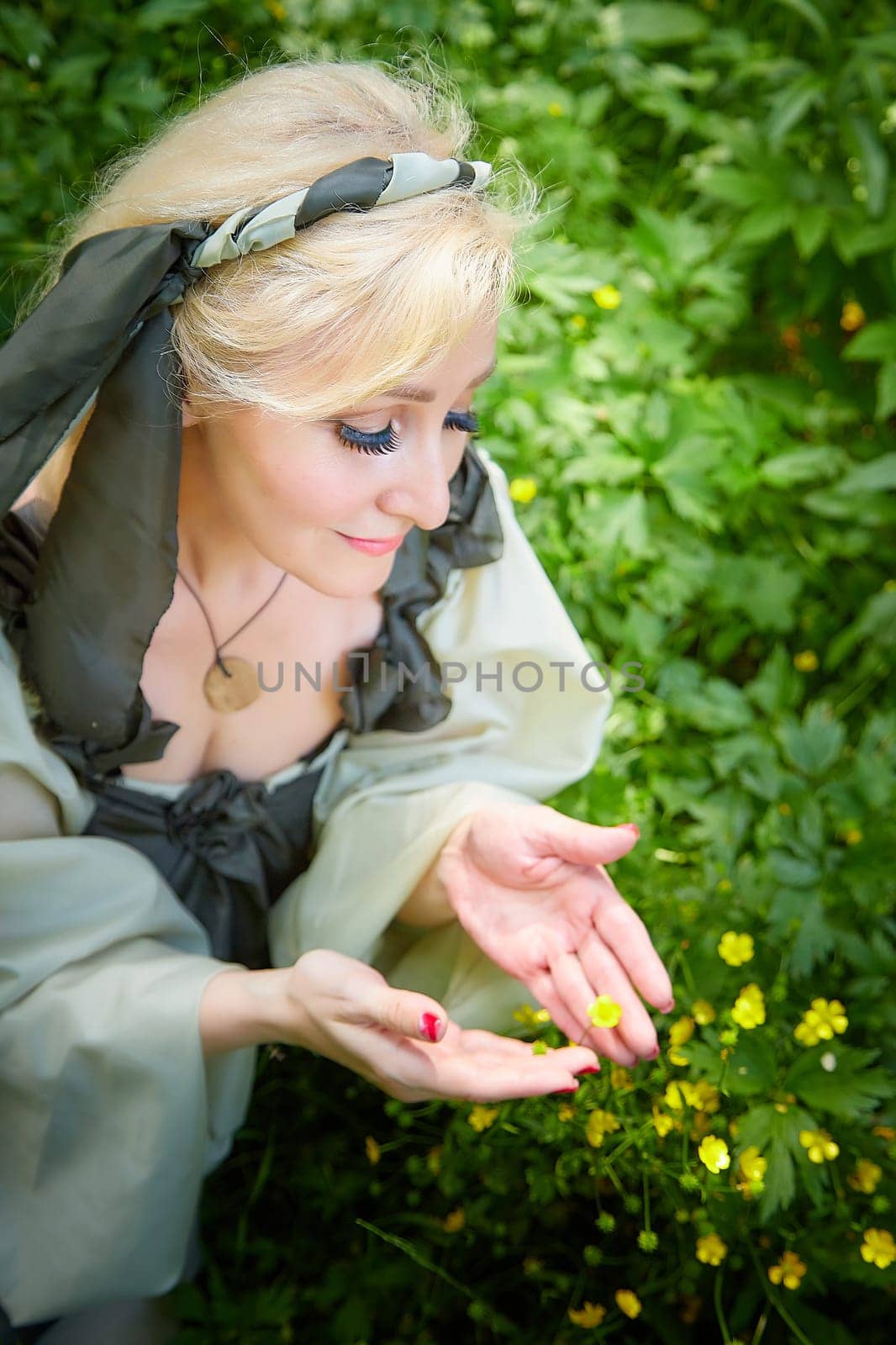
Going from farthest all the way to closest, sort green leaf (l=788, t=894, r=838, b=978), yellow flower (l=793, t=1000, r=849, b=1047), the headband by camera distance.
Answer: green leaf (l=788, t=894, r=838, b=978), yellow flower (l=793, t=1000, r=849, b=1047), the headband

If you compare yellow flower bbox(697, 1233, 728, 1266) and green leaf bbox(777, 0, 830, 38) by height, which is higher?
green leaf bbox(777, 0, 830, 38)

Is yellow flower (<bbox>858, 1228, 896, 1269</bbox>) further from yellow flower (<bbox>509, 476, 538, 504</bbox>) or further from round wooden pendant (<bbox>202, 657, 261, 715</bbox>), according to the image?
yellow flower (<bbox>509, 476, 538, 504</bbox>)

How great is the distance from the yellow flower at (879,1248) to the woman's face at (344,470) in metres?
1.01

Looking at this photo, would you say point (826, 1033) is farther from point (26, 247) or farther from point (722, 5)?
point (722, 5)

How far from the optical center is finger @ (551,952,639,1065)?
54.6 inches

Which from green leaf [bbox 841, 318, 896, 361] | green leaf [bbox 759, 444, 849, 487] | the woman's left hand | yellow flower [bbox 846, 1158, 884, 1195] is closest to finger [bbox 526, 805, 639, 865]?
the woman's left hand

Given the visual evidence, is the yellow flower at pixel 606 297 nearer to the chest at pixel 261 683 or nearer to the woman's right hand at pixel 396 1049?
the chest at pixel 261 683

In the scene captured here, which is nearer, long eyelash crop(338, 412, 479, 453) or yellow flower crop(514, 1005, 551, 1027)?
long eyelash crop(338, 412, 479, 453)

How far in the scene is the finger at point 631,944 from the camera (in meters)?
1.39

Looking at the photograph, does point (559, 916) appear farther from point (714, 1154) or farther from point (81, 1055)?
point (81, 1055)

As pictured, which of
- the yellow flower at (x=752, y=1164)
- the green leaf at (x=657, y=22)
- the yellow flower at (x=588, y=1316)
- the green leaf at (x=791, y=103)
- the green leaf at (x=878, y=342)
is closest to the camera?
the yellow flower at (x=752, y=1164)

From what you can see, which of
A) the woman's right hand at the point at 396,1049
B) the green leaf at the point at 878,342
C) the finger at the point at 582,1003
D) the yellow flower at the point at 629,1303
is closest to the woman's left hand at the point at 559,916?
the finger at the point at 582,1003

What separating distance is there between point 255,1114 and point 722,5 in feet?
9.87

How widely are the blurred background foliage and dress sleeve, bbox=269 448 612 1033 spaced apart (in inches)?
8.6
